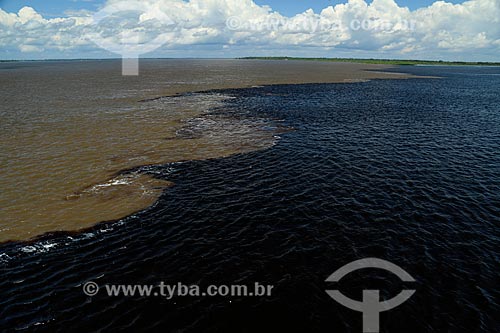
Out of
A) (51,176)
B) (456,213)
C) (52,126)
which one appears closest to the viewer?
(456,213)

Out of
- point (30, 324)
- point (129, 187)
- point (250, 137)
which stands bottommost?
point (30, 324)

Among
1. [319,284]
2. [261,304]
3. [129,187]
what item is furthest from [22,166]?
[319,284]

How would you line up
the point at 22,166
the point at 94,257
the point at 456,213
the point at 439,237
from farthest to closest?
the point at 22,166
the point at 456,213
the point at 439,237
the point at 94,257

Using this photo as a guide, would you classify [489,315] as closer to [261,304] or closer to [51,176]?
[261,304]

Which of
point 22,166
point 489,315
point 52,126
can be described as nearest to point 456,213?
point 489,315

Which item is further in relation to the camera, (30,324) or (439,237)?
(439,237)

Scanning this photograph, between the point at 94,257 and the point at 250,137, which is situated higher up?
the point at 250,137
